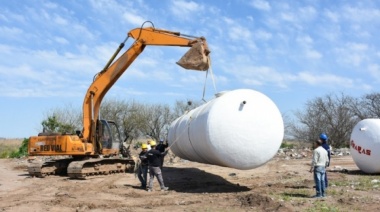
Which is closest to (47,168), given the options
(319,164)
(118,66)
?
(118,66)

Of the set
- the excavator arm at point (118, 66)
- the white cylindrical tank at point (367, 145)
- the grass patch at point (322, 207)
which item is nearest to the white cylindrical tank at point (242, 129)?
the grass patch at point (322, 207)

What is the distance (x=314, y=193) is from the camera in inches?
477

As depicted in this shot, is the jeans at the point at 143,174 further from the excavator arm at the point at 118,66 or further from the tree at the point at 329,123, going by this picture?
the tree at the point at 329,123

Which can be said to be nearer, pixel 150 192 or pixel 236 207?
pixel 236 207

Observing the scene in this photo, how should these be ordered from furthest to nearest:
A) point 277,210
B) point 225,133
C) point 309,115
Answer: point 309,115, point 225,133, point 277,210

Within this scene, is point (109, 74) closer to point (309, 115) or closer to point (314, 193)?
point (314, 193)

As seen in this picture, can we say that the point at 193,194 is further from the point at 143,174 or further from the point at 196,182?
the point at 196,182

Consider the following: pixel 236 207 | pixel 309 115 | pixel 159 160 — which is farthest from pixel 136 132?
pixel 236 207

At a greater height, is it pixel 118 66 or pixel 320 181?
pixel 118 66

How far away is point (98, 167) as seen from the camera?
17.6 metres

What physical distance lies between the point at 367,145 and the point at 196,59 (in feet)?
23.2

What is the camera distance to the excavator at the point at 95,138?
17156 millimetres

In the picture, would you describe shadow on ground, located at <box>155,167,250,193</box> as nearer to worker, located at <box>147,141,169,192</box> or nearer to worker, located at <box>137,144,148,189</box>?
worker, located at <box>147,141,169,192</box>

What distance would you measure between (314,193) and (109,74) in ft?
31.3
